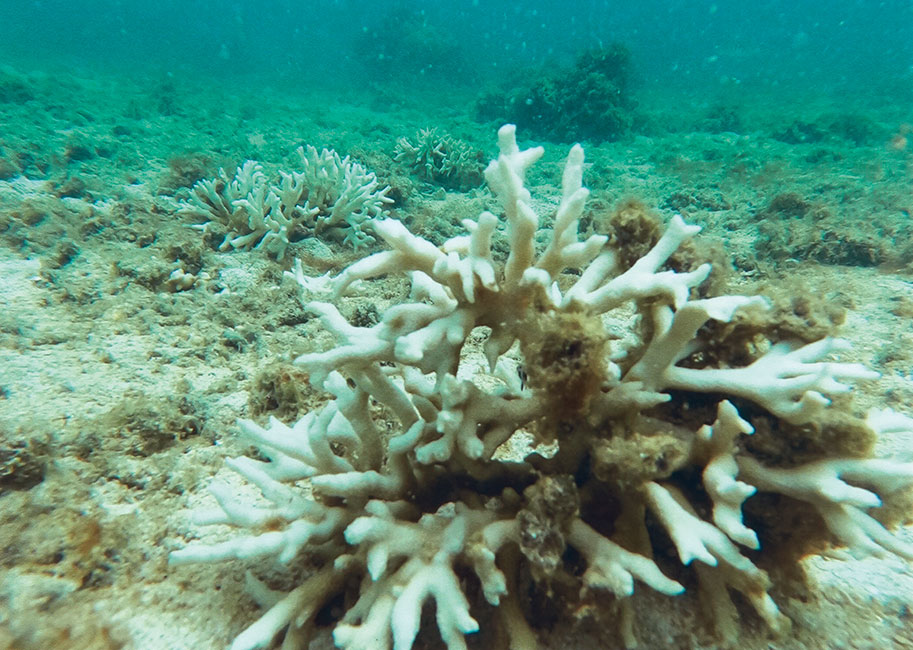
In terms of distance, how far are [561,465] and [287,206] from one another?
477 centimetres

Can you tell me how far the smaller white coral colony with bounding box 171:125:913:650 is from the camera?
65.0 inches

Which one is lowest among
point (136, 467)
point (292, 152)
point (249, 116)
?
point (136, 467)

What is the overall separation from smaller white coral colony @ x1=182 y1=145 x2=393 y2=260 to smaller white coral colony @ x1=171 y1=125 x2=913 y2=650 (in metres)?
3.88

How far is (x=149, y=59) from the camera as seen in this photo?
1388 inches

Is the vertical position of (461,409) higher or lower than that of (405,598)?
higher

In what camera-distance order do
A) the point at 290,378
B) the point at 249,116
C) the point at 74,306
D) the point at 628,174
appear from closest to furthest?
the point at 290,378 < the point at 74,306 < the point at 628,174 < the point at 249,116

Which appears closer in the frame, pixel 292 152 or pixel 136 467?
pixel 136 467

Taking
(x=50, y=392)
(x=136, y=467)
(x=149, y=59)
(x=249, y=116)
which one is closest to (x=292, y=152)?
(x=249, y=116)

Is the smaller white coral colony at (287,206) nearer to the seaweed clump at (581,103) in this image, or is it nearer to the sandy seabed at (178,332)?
the sandy seabed at (178,332)

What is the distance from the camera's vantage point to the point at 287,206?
564 cm

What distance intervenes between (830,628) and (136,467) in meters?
3.39

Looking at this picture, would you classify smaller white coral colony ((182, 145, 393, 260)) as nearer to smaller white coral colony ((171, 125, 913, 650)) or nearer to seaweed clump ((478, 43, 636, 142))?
smaller white coral colony ((171, 125, 913, 650))

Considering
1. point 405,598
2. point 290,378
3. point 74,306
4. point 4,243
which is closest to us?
point 405,598

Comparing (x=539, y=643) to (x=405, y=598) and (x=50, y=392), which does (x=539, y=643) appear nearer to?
(x=405, y=598)
